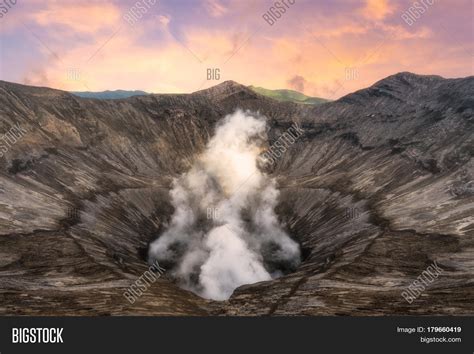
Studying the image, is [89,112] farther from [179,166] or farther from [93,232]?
[93,232]

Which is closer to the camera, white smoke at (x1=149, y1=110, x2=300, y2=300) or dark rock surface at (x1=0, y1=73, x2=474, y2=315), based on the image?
dark rock surface at (x1=0, y1=73, x2=474, y2=315)

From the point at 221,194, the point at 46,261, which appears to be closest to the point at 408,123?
the point at 221,194

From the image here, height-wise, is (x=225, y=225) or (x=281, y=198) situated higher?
(x=281, y=198)

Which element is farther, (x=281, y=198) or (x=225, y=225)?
(x=281, y=198)

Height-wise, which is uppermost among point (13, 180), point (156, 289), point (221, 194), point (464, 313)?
point (221, 194)
